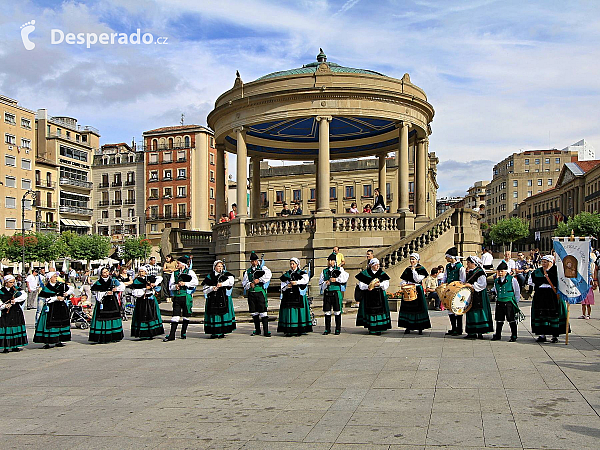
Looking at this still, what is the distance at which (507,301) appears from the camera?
42.5ft

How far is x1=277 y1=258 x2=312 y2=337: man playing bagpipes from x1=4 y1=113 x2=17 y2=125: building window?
70597 millimetres

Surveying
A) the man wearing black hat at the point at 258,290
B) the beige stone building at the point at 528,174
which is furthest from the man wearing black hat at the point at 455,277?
the beige stone building at the point at 528,174

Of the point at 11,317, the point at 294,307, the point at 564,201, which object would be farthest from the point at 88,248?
the point at 564,201

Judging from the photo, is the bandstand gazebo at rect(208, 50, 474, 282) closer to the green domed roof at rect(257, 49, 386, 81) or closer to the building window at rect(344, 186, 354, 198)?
the green domed roof at rect(257, 49, 386, 81)

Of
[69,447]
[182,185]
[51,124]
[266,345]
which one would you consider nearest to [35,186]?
[51,124]

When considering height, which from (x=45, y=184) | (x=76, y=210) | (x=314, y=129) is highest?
(x=45, y=184)

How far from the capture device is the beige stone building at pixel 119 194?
90250 mm

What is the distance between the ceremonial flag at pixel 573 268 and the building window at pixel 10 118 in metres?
75.1

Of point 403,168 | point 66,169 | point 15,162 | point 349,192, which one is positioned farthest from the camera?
point 66,169

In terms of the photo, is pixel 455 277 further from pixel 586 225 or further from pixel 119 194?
pixel 119 194

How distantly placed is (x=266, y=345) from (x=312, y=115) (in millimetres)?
12140

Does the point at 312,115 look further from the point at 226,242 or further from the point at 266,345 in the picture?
the point at 266,345

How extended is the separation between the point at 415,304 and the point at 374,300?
955 millimetres

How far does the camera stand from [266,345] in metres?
13.4
